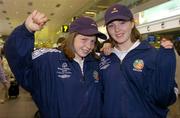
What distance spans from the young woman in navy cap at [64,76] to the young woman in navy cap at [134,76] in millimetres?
150

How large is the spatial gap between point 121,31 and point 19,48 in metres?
0.81

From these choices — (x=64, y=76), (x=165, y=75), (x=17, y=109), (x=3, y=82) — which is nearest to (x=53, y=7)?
(x=3, y=82)

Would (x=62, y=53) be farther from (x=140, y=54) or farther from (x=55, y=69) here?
(x=140, y=54)

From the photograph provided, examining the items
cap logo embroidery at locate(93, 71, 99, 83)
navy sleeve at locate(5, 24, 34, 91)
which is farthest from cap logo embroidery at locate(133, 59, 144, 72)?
navy sleeve at locate(5, 24, 34, 91)

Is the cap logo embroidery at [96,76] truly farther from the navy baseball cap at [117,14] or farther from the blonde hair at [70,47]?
the navy baseball cap at [117,14]

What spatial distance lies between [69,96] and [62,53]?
36 cm

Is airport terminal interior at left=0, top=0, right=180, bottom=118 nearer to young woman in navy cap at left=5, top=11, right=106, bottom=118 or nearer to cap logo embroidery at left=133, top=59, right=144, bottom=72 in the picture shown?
cap logo embroidery at left=133, top=59, right=144, bottom=72

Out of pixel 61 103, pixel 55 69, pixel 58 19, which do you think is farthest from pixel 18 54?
pixel 58 19

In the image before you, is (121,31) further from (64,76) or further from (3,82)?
(3,82)

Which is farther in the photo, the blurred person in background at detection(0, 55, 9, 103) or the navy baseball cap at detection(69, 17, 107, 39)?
the blurred person in background at detection(0, 55, 9, 103)

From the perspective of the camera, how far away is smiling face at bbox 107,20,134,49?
2.30m

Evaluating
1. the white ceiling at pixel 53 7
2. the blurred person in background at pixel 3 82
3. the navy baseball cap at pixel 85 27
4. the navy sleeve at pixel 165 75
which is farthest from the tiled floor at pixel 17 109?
the white ceiling at pixel 53 7

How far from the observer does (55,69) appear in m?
2.24

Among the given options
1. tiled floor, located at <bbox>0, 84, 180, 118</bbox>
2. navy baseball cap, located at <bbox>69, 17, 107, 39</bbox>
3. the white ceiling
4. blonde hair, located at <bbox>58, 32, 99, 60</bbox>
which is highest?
the white ceiling
